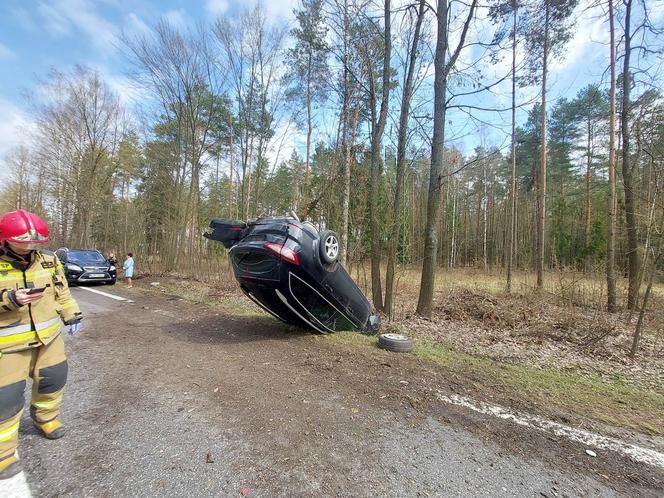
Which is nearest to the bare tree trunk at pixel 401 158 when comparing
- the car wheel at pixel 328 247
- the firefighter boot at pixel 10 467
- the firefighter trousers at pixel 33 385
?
the car wheel at pixel 328 247

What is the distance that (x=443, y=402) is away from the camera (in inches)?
126

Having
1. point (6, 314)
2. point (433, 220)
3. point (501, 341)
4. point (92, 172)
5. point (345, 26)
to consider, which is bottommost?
point (501, 341)

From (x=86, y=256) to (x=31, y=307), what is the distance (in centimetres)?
1364

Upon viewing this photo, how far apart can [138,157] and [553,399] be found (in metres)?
28.2

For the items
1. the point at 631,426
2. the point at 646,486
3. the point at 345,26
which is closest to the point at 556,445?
the point at 646,486

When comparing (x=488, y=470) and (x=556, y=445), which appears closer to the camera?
(x=488, y=470)

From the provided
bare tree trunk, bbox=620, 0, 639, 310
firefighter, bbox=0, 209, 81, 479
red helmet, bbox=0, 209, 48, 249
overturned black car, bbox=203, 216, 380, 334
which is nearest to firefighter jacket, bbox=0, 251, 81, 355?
firefighter, bbox=0, 209, 81, 479

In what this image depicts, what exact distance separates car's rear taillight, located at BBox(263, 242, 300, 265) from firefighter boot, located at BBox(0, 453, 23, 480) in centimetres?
279

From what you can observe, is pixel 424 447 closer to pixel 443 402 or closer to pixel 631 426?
pixel 443 402

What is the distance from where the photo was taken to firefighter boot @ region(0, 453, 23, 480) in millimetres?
1987

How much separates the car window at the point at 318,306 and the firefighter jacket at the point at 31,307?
7.89 ft

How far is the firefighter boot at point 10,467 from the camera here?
1987mm

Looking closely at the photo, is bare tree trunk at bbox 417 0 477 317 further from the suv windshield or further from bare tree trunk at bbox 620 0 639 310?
the suv windshield

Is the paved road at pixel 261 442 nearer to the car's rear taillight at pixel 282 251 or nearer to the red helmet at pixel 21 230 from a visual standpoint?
the car's rear taillight at pixel 282 251
